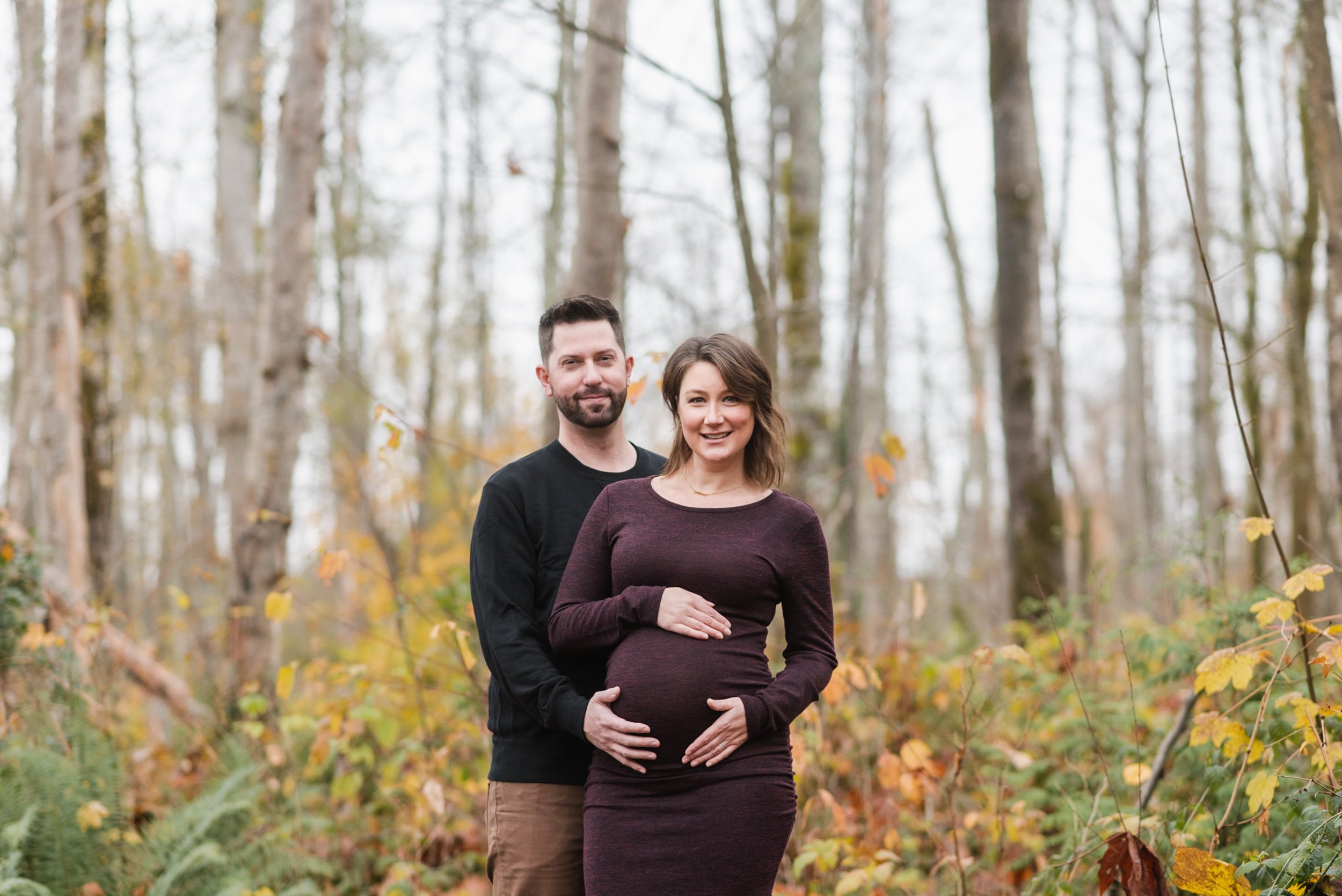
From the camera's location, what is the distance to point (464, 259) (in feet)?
66.6

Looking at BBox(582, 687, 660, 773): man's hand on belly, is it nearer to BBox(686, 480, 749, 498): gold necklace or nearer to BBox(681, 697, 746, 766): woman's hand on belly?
BBox(681, 697, 746, 766): woman's hand on belly

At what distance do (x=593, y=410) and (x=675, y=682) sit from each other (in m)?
0.85

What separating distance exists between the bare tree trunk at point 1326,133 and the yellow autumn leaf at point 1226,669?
163cm

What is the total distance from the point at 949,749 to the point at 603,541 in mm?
4685

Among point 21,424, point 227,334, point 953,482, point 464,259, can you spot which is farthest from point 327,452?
point 953,482

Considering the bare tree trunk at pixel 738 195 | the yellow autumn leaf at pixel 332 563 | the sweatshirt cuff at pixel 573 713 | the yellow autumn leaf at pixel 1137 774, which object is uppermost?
the bare tree trunk at pixel 738 195

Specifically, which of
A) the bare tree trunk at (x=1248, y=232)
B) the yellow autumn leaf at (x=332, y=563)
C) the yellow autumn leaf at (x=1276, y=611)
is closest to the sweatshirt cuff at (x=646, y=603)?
the yellow autumn leaf at (x=1276, y=611)

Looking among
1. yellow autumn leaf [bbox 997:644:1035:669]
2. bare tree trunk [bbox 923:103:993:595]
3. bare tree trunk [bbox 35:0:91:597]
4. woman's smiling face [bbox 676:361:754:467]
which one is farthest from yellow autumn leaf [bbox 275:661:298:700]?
bare tree trunk [bbox 923:103:993:595]

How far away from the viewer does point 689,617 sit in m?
2.40

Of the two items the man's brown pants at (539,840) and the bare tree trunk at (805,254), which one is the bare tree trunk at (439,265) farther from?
the man's brown pants at (539,840)

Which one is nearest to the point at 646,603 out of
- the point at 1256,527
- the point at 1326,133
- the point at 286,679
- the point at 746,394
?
the point at 746,394

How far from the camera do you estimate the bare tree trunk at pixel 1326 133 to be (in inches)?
151

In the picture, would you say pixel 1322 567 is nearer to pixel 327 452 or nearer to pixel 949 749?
pixel 949 749

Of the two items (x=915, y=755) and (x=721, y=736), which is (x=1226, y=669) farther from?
(x=721, y=736)
